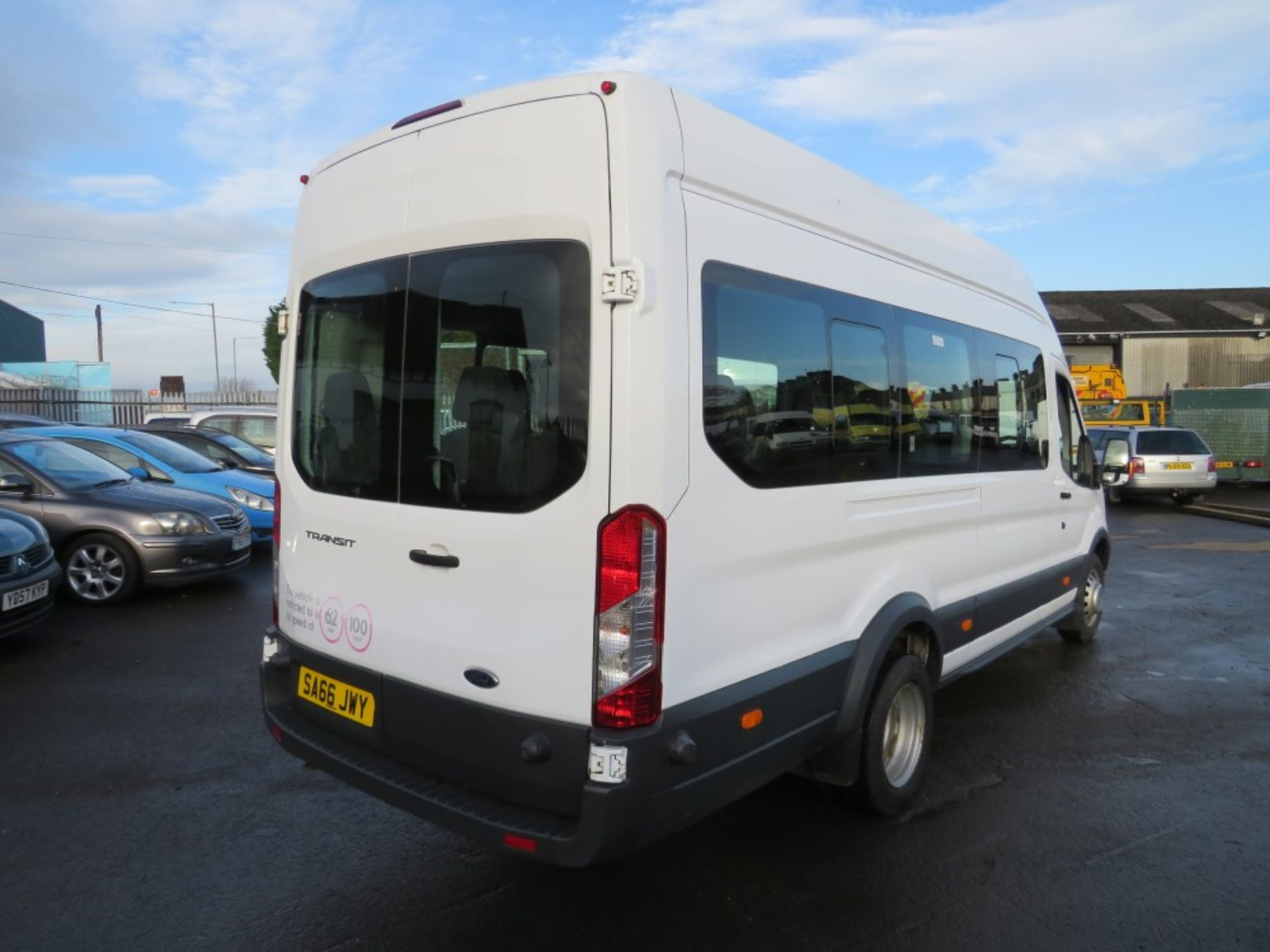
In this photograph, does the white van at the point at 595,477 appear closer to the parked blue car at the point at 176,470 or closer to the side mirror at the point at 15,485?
the side mirror at the point at 15,485

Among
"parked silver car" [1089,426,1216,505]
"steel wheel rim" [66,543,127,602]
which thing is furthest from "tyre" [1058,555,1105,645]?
"parked silver car" [1089,426,1216,505]

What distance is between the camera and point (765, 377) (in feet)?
10.2

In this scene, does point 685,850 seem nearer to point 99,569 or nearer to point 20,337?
point 99,569

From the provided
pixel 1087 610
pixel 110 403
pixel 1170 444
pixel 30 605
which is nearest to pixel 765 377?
pixel 1087 610

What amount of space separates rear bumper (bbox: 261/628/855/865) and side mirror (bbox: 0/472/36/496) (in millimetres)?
5487

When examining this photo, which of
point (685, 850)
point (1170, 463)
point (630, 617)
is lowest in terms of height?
point (685, 850)

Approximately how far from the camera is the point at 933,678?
4.19 metres

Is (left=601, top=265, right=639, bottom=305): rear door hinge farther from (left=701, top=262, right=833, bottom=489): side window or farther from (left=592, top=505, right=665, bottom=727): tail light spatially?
(left=592, top=505, right=665, bottom=727): tail light

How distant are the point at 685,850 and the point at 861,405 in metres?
1.93

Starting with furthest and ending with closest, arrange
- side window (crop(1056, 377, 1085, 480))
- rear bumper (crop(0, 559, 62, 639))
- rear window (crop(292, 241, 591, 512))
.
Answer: side window (crop(1056, 377, 1085, 480)), rear bumper (crop(0, 559, 62, 639)), rear window (crop(292, 241, 591, 512))

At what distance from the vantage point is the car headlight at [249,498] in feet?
32.3

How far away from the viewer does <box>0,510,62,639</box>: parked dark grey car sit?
5.73m

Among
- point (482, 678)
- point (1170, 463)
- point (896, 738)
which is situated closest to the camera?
point (482, 678)

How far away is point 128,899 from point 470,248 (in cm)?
257
